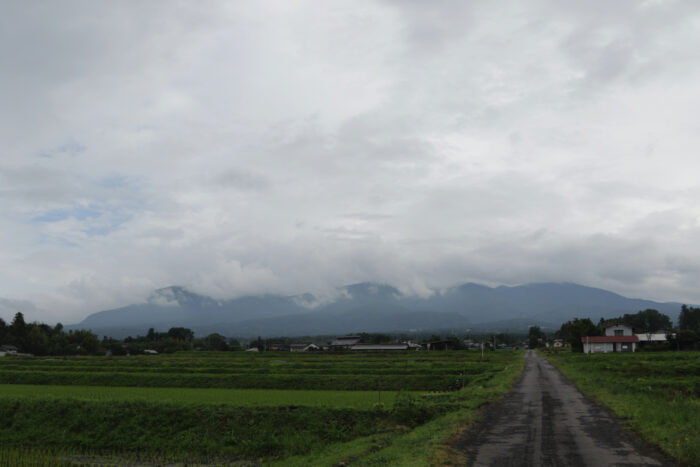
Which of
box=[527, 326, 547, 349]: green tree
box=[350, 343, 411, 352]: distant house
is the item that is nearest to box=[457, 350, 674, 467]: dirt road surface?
box=[350, 343, 411, 352]: distant house

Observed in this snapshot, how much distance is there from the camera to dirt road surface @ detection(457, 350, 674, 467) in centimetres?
1366

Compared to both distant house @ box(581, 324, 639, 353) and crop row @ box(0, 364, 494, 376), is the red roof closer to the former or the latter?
distant house @ box(581, 324, 639, 353)

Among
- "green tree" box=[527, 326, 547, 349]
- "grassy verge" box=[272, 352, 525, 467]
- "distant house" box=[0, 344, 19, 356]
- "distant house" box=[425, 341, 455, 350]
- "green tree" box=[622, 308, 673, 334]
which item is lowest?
"green tree" box=[527, 326, 547, 349]

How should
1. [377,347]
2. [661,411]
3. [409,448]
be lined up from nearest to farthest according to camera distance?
[409,448] → [661,411] → [377,347]

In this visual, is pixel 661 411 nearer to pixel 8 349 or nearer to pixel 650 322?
pixel 8 349

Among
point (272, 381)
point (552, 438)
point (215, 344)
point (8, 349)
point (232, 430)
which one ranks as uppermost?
point (552, 438)

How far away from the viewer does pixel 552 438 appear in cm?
1634

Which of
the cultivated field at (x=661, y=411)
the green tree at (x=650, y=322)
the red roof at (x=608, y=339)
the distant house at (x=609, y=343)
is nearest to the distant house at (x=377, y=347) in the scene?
the distant house at (x=609, y=343)

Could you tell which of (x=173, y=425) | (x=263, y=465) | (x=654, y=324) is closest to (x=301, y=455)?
(x=263, y=465)

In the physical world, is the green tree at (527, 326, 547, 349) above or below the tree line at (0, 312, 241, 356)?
below

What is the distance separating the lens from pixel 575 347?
98000 millimetres

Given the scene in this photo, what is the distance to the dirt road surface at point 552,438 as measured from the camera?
13656mm

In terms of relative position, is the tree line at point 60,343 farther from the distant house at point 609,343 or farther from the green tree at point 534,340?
the green tree at point 534,340

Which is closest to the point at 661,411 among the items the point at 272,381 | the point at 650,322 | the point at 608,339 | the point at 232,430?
the point at 232,430
